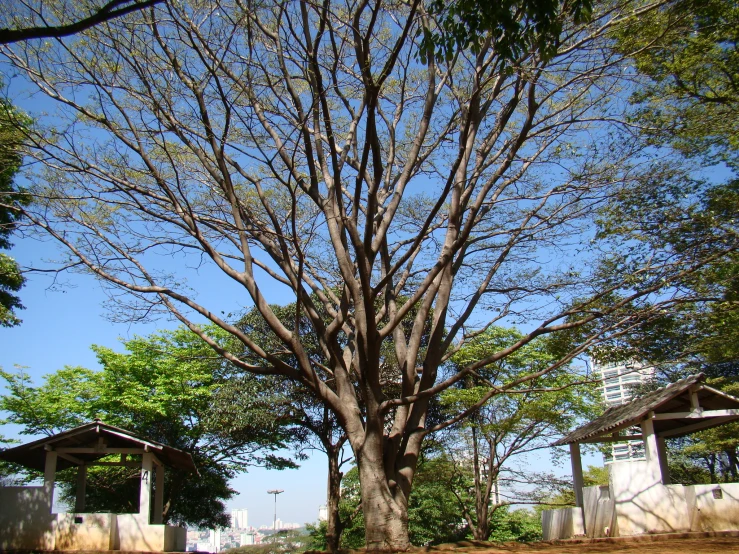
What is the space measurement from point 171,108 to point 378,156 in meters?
3.21

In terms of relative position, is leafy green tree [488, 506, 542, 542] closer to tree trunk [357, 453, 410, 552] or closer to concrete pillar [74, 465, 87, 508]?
concrete pillar [74, 465, 87, 508]

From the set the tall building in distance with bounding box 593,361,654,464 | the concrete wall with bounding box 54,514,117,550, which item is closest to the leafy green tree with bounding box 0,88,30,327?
the concrete wall with bounding box 54,514,117,550

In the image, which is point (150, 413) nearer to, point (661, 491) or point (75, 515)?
point (75, 515)

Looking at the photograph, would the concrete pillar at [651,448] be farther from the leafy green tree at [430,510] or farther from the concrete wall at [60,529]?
the leafy green tree at [430,510]

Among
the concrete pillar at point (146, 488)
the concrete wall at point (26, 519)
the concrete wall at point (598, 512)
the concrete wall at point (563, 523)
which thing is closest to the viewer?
the concrete wall at point (598, 512)

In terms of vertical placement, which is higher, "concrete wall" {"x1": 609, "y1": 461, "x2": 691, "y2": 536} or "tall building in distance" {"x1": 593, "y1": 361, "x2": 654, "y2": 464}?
"tall building in distance" {"x1": 593, "y1": 361, "x2": 654, "y2": 464}

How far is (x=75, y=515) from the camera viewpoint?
37.0 feet

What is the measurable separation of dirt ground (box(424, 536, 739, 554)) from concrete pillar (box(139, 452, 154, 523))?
21.1 feet

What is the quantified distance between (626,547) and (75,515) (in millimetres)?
9332

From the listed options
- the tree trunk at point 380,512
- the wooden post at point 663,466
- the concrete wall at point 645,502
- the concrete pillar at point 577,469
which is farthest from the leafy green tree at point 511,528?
the tree trunk at point 380,512

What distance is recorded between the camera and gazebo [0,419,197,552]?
11086 millimetres

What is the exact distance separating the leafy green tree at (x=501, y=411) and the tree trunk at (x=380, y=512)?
9042 mm

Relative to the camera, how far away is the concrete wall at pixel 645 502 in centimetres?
940

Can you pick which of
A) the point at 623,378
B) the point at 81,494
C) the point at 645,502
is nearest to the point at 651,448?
the point at 645,502
